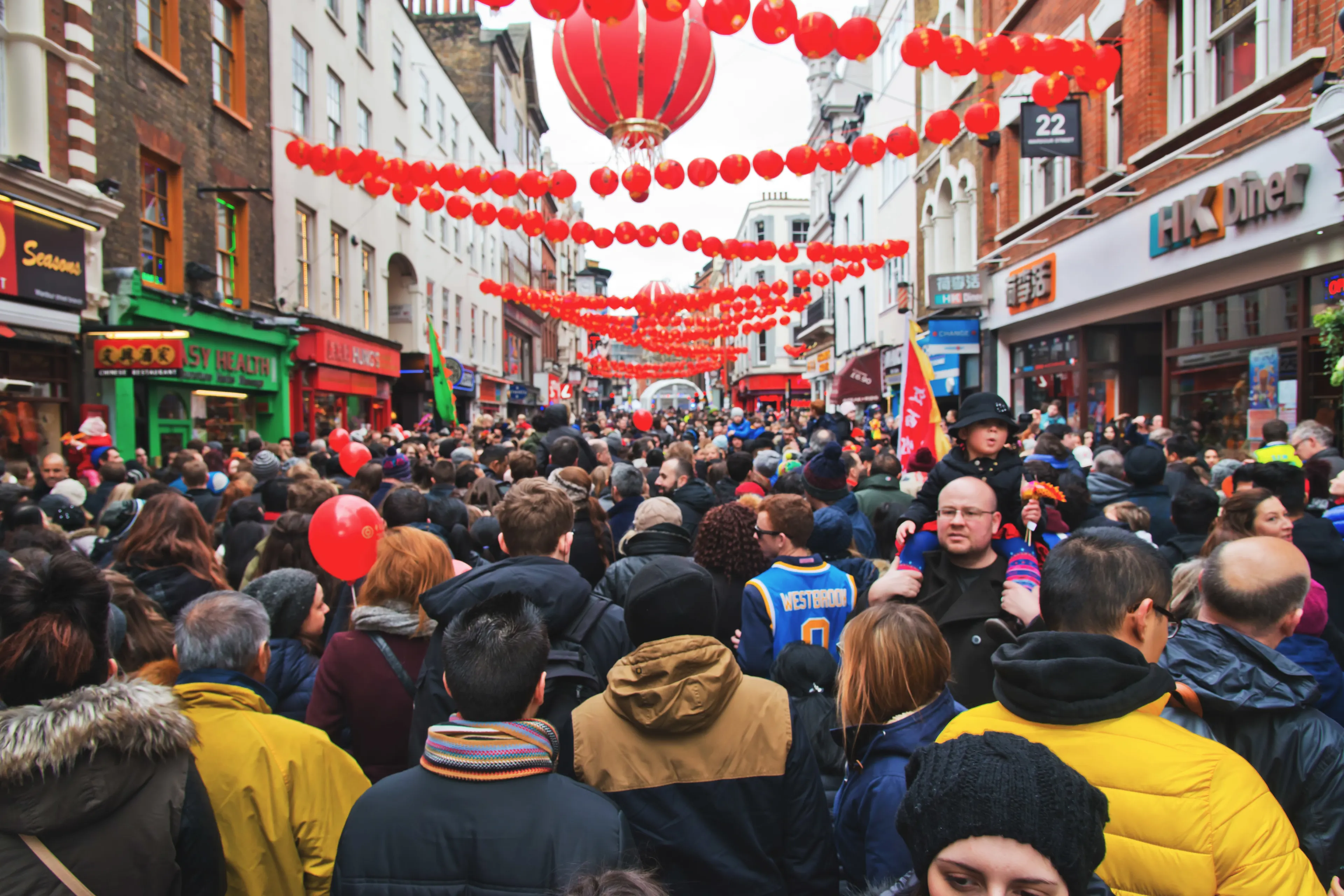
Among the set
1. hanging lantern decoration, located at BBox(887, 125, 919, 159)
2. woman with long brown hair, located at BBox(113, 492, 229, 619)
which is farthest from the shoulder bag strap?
hanging lantern decoration, located at BBox(887, 125, 919, 159)

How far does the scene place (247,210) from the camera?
14.9 meters

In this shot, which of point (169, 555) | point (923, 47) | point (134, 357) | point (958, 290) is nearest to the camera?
point (169, 555)

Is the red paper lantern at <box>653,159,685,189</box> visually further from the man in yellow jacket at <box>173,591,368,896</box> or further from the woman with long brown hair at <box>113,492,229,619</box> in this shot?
the man in yellow jacket at <box>173,591,368,896</box>

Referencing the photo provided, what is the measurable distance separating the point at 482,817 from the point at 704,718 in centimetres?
71

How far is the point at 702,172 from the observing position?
32.6 ft

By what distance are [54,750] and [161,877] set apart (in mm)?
468

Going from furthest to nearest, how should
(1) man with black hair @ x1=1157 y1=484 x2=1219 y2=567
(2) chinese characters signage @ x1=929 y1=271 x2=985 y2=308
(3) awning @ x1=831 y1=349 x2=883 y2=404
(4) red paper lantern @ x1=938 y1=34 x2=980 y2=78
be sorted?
(3) awning @ x1=831 y1=349 x2=883 y2=404 < (2) chinese characters signage @ x1=929 y1=271 x2=985 y2=308 < (4) red paper lantern @ x1=938 y1=34 x2=980 y2=78 < (1) man with black hair @ x1=1157 y1=484 x2=1219 y2=567

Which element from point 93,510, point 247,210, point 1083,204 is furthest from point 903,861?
point 247,210

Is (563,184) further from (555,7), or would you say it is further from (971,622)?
(971,622)

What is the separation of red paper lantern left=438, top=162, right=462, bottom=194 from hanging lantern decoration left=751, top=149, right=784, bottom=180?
4.05 metres

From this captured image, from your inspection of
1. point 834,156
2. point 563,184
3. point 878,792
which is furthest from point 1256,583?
point 563,184

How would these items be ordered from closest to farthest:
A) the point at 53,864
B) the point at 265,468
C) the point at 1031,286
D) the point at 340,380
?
the point at 53,864 → the point at 265,468 → the point at 1031,286 → the point at 340,380

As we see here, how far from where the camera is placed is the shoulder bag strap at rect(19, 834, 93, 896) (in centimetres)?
196

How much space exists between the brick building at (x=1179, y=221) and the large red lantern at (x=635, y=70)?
222 inches
